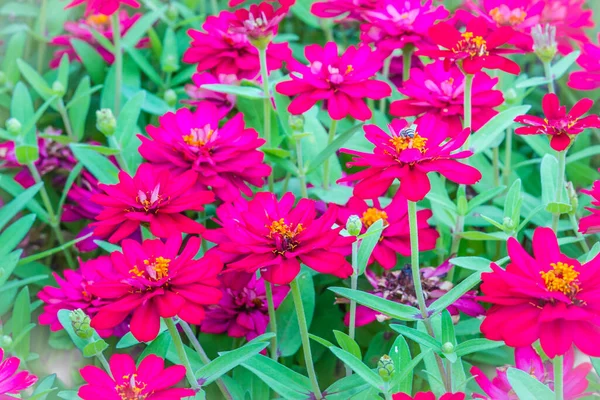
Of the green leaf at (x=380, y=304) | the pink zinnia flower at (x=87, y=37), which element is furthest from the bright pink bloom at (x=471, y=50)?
the pink zinnia flower at (x=87, y=37)

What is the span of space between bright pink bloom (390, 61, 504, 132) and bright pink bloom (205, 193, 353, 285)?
22 centimetres

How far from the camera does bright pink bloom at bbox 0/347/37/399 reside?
66 centimetres

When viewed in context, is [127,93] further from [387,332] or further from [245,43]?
[387,332]

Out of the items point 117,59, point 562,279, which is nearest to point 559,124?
point 562,279

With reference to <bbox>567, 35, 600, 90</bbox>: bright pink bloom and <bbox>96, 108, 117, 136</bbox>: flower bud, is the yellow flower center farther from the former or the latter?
<bbox>96, 108, 117, 136</bbox>: flower bud

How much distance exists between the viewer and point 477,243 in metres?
1.06

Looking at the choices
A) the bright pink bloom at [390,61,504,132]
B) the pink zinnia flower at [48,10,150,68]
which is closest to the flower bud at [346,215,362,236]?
the bright pink bloom at [390,61,504,132]

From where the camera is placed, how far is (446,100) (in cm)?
91

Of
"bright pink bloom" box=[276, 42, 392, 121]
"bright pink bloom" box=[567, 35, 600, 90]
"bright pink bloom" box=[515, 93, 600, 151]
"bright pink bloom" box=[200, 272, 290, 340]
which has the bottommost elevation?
"bright pink bloom" box=[200, 272, 290, 340]

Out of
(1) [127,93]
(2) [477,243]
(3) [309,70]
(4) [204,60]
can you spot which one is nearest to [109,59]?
(1) [127,93]

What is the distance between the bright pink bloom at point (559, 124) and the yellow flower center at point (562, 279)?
0.63 feet

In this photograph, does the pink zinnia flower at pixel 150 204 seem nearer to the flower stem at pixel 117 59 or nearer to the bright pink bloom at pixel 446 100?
the bright pink bloom at pixel 446 100

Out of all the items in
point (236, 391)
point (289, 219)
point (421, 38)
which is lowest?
point (236, 391)

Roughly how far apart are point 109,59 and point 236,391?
2.42 ft
